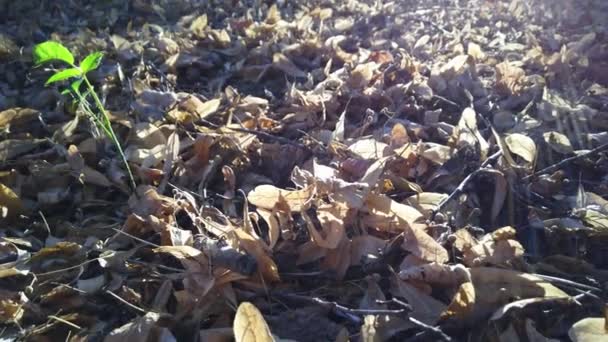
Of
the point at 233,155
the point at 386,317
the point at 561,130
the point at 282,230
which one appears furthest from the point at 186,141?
the point at 561,130

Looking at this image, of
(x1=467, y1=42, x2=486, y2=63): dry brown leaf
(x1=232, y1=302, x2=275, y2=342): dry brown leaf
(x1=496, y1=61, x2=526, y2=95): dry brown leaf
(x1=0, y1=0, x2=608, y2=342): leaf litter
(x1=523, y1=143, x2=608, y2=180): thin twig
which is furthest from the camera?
(x1=467, y1=42, x2=486, y2=63): dry brown leaf

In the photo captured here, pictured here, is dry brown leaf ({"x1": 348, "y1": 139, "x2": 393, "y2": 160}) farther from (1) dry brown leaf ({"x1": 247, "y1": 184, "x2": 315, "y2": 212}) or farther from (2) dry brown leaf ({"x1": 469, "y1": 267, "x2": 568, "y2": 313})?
(2) dry brown leaf ({"x1": 469, "y1": 267, "x2": 568, "y2": 313})

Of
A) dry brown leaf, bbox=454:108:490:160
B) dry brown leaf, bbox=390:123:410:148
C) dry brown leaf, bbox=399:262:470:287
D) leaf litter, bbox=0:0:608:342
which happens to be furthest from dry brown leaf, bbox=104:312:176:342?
dry brown leaf, bbox=454:108:490:160

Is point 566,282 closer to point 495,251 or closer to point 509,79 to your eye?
point 495,251

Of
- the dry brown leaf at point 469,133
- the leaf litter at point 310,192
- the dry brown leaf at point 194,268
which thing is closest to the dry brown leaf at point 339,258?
the leaf litter at point 310,192

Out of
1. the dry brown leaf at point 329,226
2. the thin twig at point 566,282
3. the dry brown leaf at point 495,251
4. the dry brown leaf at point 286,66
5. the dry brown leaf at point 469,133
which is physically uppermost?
the dry brown leaf at point 469,133

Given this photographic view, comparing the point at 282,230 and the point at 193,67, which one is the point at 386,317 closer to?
the point at 282,230

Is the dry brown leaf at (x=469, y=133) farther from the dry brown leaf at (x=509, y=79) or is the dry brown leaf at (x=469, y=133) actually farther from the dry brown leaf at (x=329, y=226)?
the dry brown leaf at (x=329, y=226)

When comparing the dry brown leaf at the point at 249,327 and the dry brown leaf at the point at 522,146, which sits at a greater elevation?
the dry brown leaf at the point at 522,146
